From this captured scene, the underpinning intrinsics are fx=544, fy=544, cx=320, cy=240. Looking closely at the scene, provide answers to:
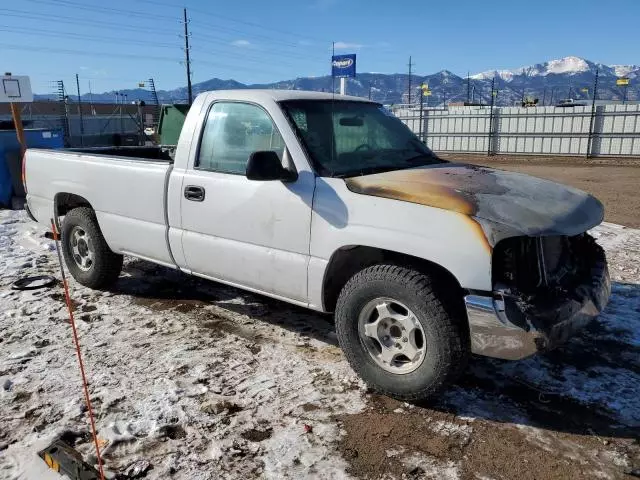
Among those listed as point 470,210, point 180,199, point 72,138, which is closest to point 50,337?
point 180,199

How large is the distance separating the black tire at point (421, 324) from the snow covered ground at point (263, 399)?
6.7 inches

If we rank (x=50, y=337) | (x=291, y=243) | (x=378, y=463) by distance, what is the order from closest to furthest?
1. (x=378, y=463)
2. (x=291, y=243)
3. (x=50, y=337)

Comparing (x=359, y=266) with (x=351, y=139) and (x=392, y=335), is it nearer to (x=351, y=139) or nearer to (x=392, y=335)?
(x=392, y=335)

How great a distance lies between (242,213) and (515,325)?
6.60ft

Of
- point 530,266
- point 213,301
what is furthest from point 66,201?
point 530,266

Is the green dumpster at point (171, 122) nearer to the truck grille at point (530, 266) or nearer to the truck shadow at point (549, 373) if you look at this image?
the truck shadow at point (549, 373)

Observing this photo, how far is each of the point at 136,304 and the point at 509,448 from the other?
356 centimetres

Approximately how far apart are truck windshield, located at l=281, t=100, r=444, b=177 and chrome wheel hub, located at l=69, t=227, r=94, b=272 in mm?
2746

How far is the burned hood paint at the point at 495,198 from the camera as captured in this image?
2.94m

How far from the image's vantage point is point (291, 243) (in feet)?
12.2

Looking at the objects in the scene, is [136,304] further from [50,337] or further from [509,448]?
[509,448]

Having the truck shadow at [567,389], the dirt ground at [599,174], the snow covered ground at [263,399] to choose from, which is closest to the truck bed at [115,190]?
the snow covered ground at [263,399]

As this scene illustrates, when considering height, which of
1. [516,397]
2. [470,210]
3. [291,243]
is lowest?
[516,397]

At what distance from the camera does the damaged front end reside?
2.90m
